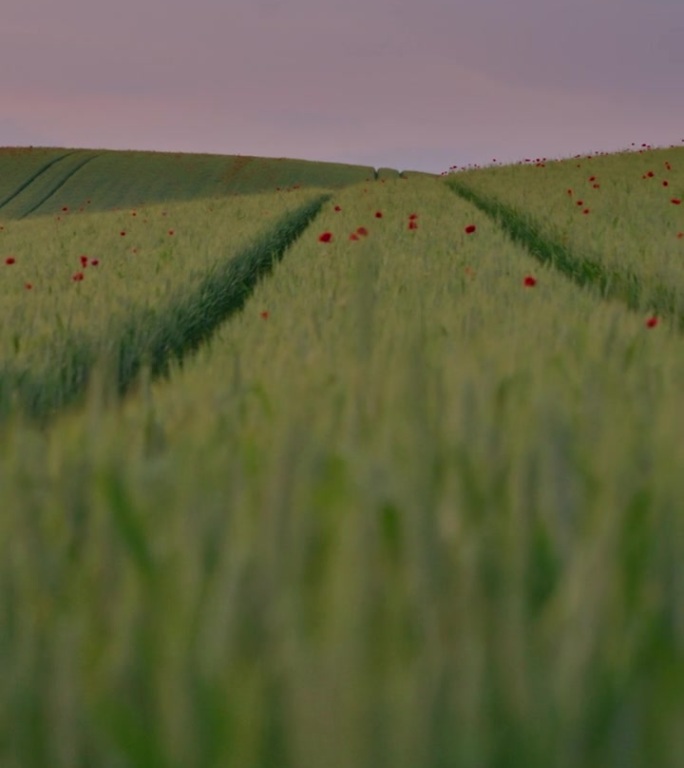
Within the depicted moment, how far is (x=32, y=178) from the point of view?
39.0 meters

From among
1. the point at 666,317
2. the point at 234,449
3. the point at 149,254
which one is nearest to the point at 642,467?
the point at 234,449

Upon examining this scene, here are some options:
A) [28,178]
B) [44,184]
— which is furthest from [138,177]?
[28,178]

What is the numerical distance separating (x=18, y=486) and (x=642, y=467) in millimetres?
760

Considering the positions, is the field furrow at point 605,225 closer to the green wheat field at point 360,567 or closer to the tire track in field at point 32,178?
the green wheat field at point 360,567

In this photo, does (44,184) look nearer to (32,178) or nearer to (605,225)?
(32,178)

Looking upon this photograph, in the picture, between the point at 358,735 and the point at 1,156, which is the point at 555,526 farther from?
the point at 1,156

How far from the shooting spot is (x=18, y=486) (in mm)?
1116

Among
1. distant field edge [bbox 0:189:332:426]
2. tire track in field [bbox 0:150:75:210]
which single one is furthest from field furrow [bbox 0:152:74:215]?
distant field edge [bbox 0:189:332:426]

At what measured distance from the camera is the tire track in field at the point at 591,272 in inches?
Answer: 198

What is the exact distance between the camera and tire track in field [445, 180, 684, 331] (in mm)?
5020

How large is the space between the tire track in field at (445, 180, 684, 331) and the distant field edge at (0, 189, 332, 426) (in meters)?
2.05

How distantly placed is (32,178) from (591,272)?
35436 millimetres

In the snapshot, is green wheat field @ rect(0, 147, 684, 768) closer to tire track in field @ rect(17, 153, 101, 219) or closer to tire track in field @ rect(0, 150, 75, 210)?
tire track in field @ rect(17, 153, 101, 219)

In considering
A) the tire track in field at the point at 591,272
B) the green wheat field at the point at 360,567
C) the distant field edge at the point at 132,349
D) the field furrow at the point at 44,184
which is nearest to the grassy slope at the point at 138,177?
the field furrow at the point at 44,184
